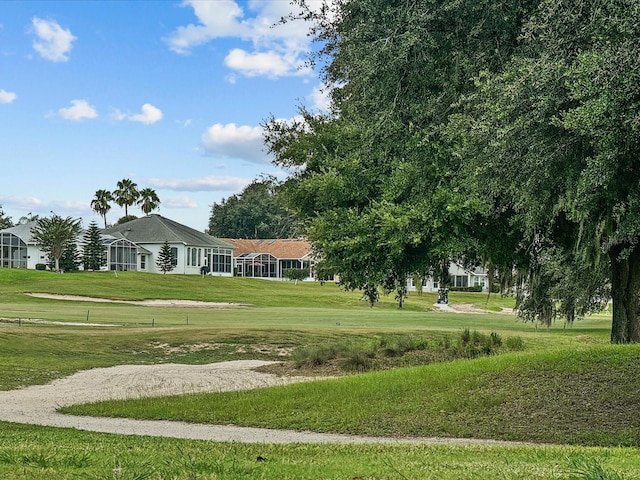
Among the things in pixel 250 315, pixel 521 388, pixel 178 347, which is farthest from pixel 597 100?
pixel 250 315

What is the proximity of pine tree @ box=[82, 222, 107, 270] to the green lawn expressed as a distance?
41.0 metres

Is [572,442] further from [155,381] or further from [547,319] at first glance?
[547,319]

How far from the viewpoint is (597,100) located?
8.73 meters

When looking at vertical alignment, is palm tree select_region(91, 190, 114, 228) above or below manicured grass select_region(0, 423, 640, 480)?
above

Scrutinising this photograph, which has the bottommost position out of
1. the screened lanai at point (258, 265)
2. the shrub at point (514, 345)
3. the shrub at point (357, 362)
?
the shrub at point (357, 362)

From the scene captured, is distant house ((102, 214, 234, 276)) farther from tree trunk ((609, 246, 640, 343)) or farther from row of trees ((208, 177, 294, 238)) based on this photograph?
tree trunk ((609, 246, 640, 343))

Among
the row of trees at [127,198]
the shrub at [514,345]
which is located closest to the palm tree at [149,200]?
the row of trees at [127,198]

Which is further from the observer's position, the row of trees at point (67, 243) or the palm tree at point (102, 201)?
the palm tree at point (102, 201)

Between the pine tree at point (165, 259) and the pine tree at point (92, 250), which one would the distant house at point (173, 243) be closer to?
the pine tree at point (165, 259)

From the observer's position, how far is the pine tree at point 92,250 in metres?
71.6

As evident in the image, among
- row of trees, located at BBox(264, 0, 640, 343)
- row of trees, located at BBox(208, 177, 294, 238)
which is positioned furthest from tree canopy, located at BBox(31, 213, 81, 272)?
row of trees, located at BBox(264, 0, 640, 343)

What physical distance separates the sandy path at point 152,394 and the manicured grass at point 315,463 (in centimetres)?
264

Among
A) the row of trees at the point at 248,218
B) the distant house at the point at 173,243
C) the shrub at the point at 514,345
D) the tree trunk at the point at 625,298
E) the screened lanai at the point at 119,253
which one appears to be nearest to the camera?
the tree trunk at the point at 625,298

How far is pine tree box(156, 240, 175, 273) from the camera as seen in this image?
77375mm
